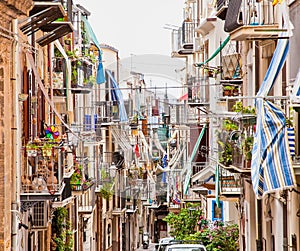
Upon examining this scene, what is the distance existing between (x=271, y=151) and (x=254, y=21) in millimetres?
4751

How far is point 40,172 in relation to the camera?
75.2 feet

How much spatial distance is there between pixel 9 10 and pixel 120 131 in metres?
39.2

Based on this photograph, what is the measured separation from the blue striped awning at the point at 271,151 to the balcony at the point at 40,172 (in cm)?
673

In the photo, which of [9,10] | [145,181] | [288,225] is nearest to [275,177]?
[288,225]

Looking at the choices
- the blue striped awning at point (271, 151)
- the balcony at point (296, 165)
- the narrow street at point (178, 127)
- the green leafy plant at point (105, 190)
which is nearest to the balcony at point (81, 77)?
the narrow street at point (178, 127)

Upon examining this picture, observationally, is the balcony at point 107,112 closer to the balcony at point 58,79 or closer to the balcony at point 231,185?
the balcony at point 58,79

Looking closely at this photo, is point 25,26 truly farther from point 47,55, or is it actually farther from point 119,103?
point 119,103

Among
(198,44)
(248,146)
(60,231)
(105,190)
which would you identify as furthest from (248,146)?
(105,190)

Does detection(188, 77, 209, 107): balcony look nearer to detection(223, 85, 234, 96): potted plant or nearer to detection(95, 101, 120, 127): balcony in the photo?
detection(223, 85, 234, 96): potted plant

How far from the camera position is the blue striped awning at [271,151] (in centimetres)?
1562

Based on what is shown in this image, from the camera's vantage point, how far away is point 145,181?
63812 mm

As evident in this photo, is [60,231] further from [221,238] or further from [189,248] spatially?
[221,238]

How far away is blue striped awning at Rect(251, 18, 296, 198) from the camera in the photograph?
15.6 meters

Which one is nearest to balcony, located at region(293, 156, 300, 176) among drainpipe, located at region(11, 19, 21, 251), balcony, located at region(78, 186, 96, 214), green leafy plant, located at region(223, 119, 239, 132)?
drainpipe, located at region(11, 19, 21, 251)
